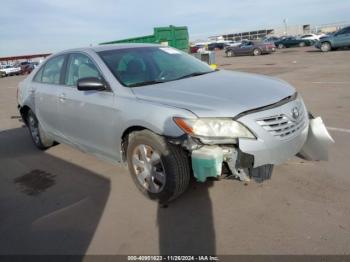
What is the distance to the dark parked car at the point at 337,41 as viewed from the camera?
957 inches

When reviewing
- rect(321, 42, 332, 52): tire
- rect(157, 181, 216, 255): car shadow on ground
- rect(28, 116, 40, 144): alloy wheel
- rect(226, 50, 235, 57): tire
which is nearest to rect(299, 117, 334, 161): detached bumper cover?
rect(157, 181, 216, 255): car shadow on ground

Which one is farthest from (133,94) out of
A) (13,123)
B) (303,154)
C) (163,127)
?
(13,123)

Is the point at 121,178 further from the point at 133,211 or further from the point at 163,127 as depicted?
the point at 163,127

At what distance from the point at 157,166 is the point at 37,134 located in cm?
334

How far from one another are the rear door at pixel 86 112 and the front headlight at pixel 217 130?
3.73 feet

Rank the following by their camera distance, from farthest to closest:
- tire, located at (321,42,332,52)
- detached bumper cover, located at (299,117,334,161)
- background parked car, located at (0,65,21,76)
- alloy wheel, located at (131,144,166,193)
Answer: background parked car, located at (0,65,21,76) → tire, located at (321,42,332,52) → detached bumper cover, located at (299,117,334,161) → alloy wheel, located at (131,144,166,193)

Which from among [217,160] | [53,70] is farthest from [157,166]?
[53,70]

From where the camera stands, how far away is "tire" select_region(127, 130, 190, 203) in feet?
11.1

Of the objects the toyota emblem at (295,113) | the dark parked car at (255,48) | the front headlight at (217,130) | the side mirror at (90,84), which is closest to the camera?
the front headlight at (217,130)

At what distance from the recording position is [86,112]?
4.26 m

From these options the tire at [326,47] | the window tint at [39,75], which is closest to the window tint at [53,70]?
the window tint at [39,75]

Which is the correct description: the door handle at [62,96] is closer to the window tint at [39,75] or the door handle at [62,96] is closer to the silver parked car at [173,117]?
the silver parked car at [173,117]

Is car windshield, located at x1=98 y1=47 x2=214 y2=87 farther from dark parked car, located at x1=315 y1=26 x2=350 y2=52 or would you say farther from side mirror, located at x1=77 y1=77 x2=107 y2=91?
dark parked car, located at x1=315 y1=26 x2=350 y2=52

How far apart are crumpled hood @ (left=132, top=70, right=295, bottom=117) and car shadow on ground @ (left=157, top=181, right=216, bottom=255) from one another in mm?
1042
